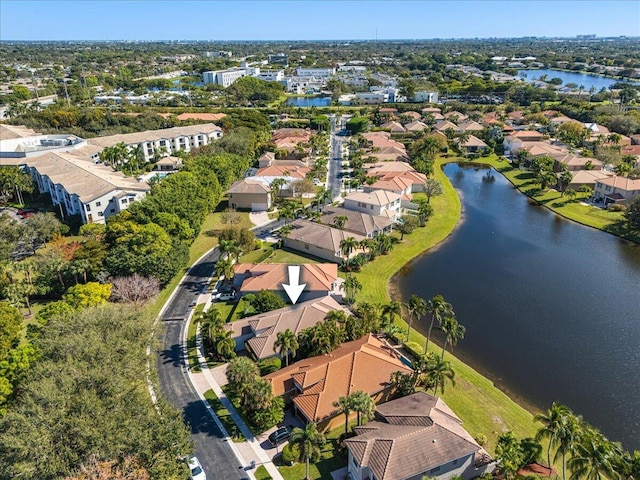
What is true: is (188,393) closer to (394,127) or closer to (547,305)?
(547,305)

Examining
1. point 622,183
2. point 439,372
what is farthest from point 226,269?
point 622,183

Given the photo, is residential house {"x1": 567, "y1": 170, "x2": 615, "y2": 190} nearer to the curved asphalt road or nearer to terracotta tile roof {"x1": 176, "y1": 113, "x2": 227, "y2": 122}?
the curved asphalt road

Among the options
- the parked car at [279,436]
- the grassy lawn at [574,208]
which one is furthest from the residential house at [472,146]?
the parked car at [279,436]

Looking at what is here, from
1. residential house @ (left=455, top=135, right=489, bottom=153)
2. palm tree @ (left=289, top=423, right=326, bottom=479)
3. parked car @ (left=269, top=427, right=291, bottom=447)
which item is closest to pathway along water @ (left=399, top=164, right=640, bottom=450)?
parked car @ (left=269, top=427, right=291, bottom=447)

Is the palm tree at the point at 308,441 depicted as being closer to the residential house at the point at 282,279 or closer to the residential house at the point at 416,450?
the residential house at the point at 416,450

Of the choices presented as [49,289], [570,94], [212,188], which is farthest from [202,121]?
[570,94]

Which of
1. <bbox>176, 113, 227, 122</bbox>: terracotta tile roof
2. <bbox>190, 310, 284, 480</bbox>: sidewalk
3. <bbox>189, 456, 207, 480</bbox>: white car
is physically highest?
<bbox>176, 113, 227, 122</bbox>: terracotta tile roof
